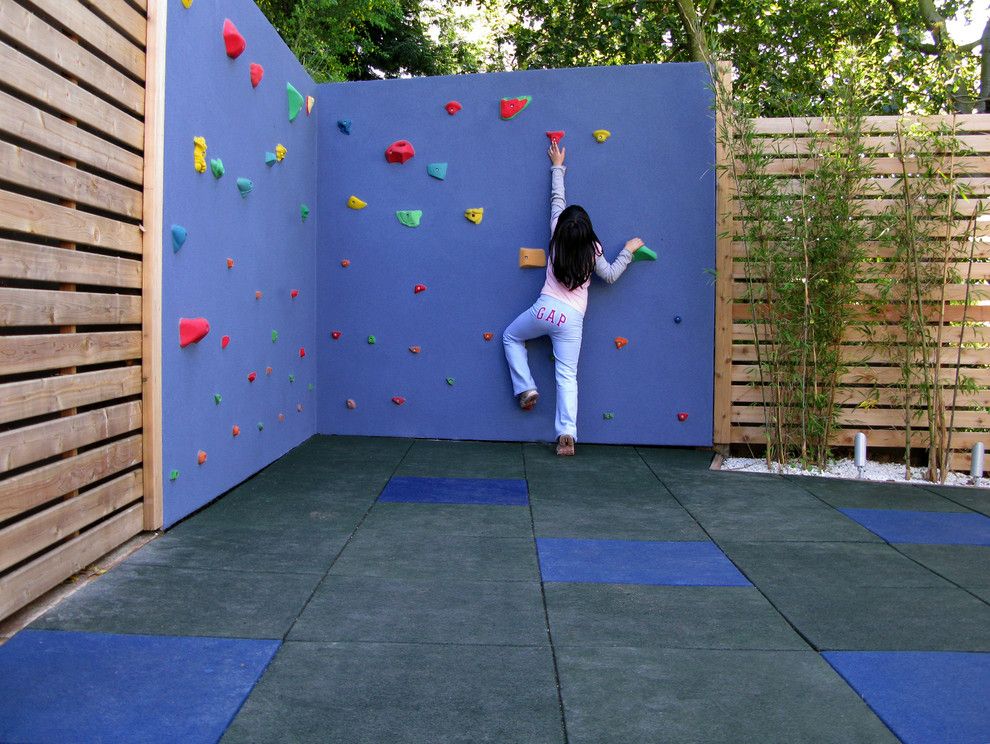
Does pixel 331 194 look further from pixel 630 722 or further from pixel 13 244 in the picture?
pixel 630 722

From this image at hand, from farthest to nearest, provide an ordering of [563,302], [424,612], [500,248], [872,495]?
[500,248] < [563,302] < [872,495] < [424,612]

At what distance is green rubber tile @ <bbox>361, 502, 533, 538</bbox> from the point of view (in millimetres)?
3624

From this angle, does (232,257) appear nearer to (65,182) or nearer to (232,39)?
(232,39)

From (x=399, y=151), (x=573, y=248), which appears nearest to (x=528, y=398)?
(x=573, y=248)

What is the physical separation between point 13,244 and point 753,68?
1221cm

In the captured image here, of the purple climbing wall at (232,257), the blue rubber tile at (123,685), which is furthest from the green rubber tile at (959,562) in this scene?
the purple climbing wall at (232,257)

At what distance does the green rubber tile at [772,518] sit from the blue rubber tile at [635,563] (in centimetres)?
28

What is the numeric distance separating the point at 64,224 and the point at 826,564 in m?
2.95

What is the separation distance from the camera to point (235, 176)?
4.18 m

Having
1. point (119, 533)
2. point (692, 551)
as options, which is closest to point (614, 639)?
point (692, 551)

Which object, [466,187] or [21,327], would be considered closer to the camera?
[21,327]

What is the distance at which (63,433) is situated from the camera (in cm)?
270

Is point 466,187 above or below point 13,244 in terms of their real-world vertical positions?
above

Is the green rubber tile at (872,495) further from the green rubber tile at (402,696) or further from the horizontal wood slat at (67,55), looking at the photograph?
the horizontal wood slat at (67,55)
